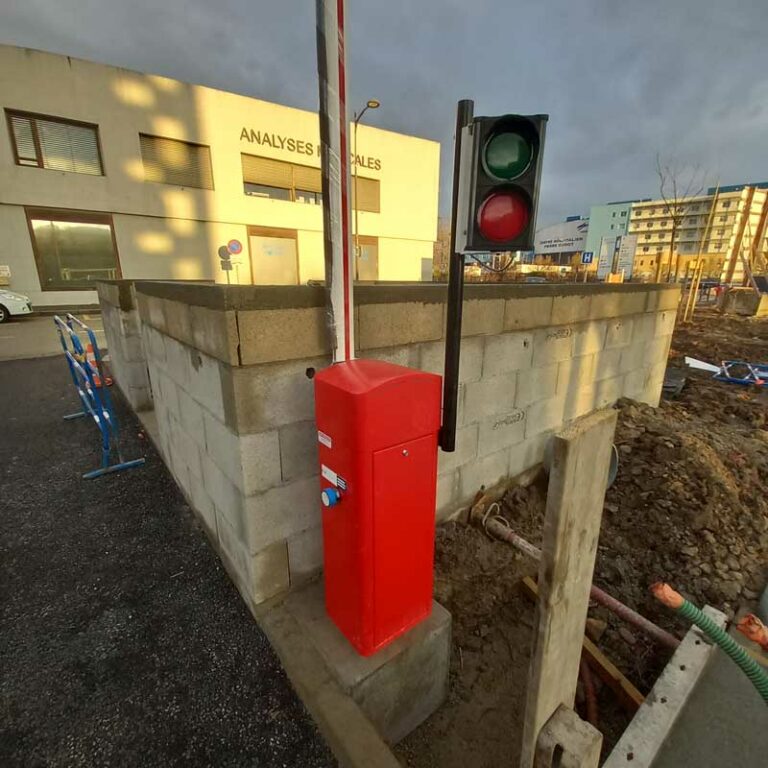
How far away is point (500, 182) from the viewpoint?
163 cm

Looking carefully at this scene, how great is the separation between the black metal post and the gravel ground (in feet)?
5.14

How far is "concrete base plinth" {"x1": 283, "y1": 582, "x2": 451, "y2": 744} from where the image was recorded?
1.93 metres

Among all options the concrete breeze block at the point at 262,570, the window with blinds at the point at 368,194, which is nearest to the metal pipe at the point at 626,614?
the concrete breeze block at the point at 262,570

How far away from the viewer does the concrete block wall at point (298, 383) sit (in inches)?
78.7

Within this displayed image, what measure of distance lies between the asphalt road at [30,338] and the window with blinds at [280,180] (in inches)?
364

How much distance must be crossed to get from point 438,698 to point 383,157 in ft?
77.3

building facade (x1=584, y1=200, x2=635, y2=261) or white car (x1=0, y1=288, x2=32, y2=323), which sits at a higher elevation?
building facade (x1=584, y1=200, x2=635, y2=261)

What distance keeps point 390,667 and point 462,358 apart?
1947 millimetres

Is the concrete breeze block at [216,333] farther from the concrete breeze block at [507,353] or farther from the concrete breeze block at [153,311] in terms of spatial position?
the concrete breeze block at [507,353]

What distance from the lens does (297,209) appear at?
19531mm

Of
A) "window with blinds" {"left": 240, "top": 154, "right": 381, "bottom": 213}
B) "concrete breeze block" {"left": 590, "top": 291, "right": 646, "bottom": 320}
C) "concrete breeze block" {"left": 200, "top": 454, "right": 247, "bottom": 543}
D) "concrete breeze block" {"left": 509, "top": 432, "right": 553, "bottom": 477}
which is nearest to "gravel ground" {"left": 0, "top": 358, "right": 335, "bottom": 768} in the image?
"concrete breeze block" {"left": 200, "top": 454, "right": 247, "bottom": 543}

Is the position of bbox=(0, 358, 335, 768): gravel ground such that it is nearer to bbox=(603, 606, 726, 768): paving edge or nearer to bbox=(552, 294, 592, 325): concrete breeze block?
bbox=(603, 606, 726, 768): paving edge

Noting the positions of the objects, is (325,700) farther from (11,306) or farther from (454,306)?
(11,306)

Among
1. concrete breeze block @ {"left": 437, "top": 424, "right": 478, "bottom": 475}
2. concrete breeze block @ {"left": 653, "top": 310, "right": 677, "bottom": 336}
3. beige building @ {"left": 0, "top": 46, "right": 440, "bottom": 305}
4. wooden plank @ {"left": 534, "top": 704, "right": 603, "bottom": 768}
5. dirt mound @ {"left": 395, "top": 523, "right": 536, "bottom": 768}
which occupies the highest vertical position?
beige building @ {"left": 0, "top": 46, "right": 440, "bottom": 305}
